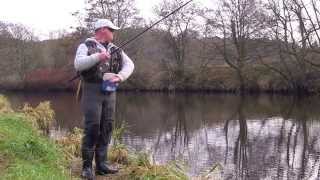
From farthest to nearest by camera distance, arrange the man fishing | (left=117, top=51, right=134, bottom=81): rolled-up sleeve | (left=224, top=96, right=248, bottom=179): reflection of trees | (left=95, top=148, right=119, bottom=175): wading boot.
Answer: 1. (left=224, top=96, right=248, bottom=179): reflection of trees
2. (left=95, top=148, right=119, bottom=175): wading boot
3. (left=117, top=51, right=134, bottom=81): rolled-up sleeve
4. the man fishing

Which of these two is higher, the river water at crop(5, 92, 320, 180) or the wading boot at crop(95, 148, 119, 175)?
the wading boot at crop(95, 148, 119, 175)

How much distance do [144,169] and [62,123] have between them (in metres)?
14.8

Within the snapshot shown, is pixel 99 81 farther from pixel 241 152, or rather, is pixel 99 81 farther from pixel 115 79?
pixel 241 152

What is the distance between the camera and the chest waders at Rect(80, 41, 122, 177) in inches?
246

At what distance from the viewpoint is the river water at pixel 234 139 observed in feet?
41.8

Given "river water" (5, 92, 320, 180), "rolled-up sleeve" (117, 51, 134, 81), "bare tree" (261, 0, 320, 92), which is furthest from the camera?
"bare tree" (261, 0, 320, 92)

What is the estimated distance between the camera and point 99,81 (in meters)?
6.27

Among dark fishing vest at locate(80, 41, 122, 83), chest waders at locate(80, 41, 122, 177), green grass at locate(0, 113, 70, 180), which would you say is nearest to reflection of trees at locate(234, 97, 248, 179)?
green grass at locate(0, 113, 70, 180)

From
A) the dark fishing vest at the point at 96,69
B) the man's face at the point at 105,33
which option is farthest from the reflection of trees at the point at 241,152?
the man's face at the point at 105,33

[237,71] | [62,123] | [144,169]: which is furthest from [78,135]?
[237,71]

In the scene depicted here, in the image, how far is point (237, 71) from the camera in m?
48.0

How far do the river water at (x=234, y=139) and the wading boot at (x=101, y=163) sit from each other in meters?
4.97

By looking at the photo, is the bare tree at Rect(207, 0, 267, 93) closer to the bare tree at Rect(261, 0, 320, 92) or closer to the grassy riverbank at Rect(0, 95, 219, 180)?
the bare tree at Rect(261, 0, 320, 92)

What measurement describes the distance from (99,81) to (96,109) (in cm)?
32
